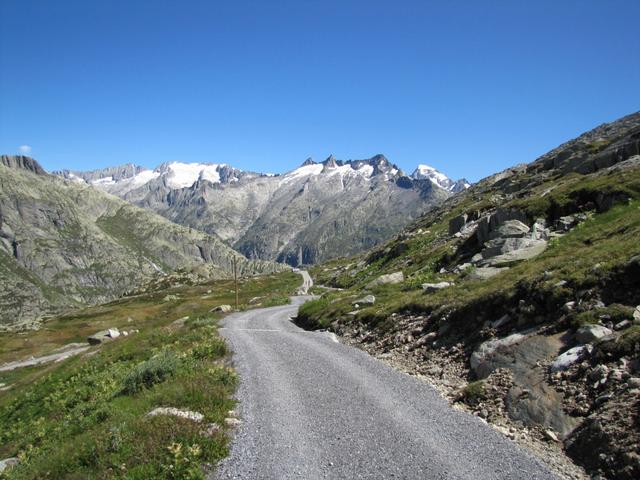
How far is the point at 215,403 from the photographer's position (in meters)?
14.4

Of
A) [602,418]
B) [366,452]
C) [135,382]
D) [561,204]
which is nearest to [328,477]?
[366,452]

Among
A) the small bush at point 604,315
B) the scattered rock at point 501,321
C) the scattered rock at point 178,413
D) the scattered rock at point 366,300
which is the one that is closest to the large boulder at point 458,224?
the scattered rock at point 366,300

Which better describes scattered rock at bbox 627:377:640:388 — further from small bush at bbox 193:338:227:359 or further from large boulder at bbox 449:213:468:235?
large boulder at bbox 449:213:468:235

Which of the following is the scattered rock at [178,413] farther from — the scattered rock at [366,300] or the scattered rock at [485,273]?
the scattered rock at [366,300]

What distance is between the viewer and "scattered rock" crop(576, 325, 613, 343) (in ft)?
44.0

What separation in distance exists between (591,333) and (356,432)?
8.10 metres

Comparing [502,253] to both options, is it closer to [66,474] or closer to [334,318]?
[334,318]

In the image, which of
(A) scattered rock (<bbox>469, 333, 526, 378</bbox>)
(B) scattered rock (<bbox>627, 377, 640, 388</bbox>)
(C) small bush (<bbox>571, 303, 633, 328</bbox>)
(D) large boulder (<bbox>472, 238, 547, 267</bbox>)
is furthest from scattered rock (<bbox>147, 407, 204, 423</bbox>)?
(D) large boulder (<bbox>472, 238, 547, 267</bbox>)

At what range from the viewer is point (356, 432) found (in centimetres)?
1229

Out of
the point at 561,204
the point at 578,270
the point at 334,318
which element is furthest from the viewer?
the point at 561,204

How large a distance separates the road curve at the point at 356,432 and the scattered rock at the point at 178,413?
1.40 metres

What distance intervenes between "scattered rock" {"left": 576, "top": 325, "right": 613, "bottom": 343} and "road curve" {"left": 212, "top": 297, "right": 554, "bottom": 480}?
4418 mm

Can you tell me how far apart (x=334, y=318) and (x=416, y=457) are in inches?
898

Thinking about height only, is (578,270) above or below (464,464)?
above
